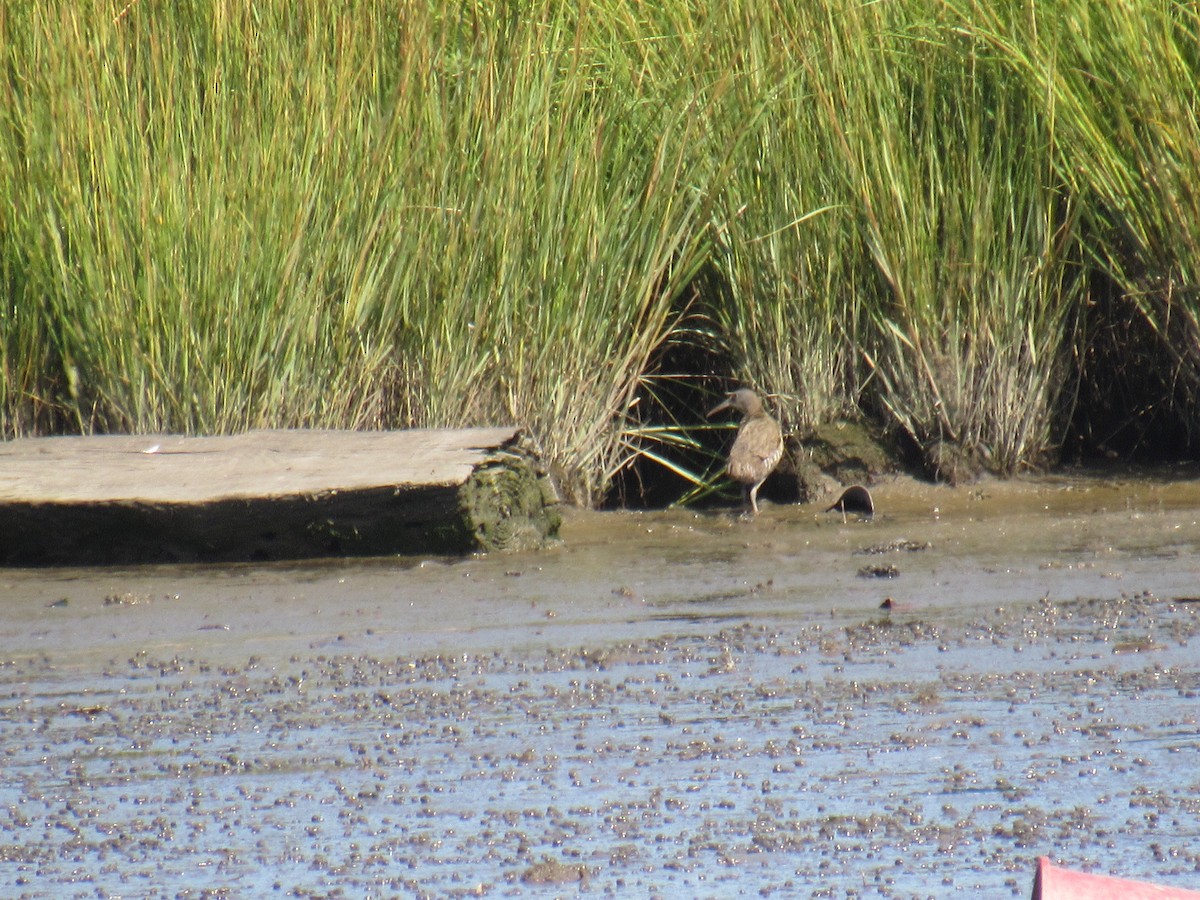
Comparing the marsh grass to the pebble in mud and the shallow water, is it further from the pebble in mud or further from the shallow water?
the pebble in mud

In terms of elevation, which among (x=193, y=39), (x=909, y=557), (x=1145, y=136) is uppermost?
(x=193, y=39)

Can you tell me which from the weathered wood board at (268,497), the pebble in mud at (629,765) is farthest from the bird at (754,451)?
the pebble in mud at (629,765)

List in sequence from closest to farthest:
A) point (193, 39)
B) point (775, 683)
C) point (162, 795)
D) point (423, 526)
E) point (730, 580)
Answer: point (162, 795), point (775, 683), point (730, 580), point (423, 526), point (193, 39)

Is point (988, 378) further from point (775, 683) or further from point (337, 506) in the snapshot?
point (775, 683)

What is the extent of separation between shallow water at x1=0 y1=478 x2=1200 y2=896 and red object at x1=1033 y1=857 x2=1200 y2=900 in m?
0.89

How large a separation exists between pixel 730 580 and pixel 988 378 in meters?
1.99

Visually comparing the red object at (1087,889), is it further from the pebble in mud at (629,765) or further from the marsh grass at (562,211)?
the marsh grass at (562,211)

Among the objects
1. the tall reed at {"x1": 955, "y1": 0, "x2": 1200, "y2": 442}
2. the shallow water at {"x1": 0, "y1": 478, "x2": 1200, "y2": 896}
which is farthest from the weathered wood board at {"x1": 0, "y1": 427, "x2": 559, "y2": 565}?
the tall reed at {"x1": 955, "y1": 0, "x2": 1200, "y2": 442}

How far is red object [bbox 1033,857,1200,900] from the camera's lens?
6.24ft

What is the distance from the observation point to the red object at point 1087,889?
1.90 metres

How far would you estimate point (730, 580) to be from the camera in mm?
5730

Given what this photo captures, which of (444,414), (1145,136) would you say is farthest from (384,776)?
(1145,136)

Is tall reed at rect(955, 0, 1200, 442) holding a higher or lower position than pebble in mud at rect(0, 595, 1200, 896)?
higher

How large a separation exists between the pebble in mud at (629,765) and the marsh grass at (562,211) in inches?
85.1
